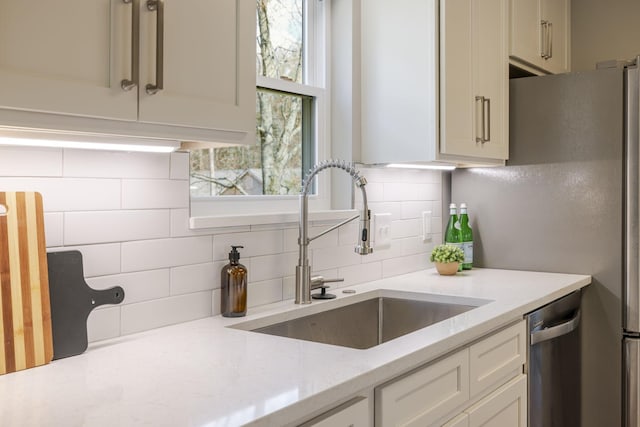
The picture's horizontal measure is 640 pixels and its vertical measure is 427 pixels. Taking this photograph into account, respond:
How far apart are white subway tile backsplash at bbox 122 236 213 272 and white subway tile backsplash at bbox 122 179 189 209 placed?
0.09m

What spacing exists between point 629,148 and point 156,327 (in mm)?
1958

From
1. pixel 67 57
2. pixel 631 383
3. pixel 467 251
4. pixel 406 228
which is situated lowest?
pixel 631 383

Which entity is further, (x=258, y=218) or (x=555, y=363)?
(x=555, y=363)

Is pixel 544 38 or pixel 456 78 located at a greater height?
pixel 544 38

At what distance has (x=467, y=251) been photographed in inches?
107

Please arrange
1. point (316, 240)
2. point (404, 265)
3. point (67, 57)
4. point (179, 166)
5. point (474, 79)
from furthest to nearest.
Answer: point (404, 265) → point (474, 79) → point (316, 240) → point (179, 166) → point (67, 57)

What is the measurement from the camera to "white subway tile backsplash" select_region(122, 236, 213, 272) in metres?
1.49

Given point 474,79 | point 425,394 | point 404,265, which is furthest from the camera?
point 404,265

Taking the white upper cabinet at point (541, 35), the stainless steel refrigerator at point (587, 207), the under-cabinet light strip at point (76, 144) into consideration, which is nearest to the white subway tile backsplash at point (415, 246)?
the stainless steel refrigerator at point (587, 207)

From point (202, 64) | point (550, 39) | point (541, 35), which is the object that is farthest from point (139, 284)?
point (550, 39)

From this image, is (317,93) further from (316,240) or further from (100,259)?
(100,259)

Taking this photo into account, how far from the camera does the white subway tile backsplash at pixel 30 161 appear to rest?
4.10ft

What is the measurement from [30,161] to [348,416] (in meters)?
0.84

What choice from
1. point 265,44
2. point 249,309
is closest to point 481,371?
point 249,309
